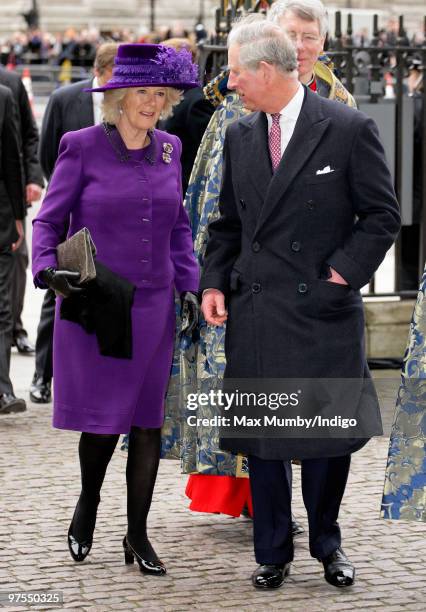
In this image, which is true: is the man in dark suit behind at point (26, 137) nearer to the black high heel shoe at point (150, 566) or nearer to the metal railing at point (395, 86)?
the metal railing at point (395, 86)

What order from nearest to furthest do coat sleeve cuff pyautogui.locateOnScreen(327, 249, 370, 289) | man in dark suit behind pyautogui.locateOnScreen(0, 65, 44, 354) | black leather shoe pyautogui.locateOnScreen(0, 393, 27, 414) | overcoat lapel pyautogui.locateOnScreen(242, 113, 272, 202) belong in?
coat sleeve cuff pyautogui.locateOnScreen(327, 249, 370, 289) < overcoat lapel pyautogui.locateOnScreen(242, 113, 272, 202) < black leather shoe pyautogui.locateOnScreen(0, 393, 27, 414) < man in dark suit behind pyautogui.locateOnScreen(0, 65, 44, 354)

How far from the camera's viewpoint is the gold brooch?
504 centimetres

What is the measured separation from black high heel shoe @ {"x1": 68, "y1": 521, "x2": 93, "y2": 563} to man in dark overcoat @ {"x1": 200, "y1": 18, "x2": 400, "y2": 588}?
62cm

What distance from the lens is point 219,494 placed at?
5578 mm

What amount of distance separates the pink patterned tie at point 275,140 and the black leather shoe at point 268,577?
50.1 inches

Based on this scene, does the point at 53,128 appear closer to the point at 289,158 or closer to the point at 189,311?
the point at 189,311

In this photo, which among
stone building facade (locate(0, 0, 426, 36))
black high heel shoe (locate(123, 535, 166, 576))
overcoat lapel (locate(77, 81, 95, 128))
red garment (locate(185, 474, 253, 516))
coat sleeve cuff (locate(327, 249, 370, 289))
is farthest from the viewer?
stone building facade (locate(0, 0, 426, 36))

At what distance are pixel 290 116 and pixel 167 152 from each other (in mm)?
527

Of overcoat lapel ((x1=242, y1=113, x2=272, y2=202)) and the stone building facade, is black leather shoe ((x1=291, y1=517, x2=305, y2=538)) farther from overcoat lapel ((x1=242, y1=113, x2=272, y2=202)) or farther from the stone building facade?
the stone building facade

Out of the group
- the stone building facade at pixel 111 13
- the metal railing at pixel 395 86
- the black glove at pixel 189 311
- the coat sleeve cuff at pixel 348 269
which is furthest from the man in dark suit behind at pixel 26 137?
the stone building facade at pixel 111 13

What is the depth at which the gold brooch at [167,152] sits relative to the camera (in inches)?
198

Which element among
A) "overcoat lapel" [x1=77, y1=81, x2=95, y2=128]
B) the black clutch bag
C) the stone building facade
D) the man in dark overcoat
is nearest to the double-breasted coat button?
the man in dark overcoat

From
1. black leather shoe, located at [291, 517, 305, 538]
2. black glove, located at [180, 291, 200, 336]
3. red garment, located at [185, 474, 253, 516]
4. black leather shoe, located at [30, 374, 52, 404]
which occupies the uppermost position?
black glove, located at [180, 291, 200, 336]

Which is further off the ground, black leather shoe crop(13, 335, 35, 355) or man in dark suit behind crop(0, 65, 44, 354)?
man in dark suit behind crop(0, 65, 44, 354)
